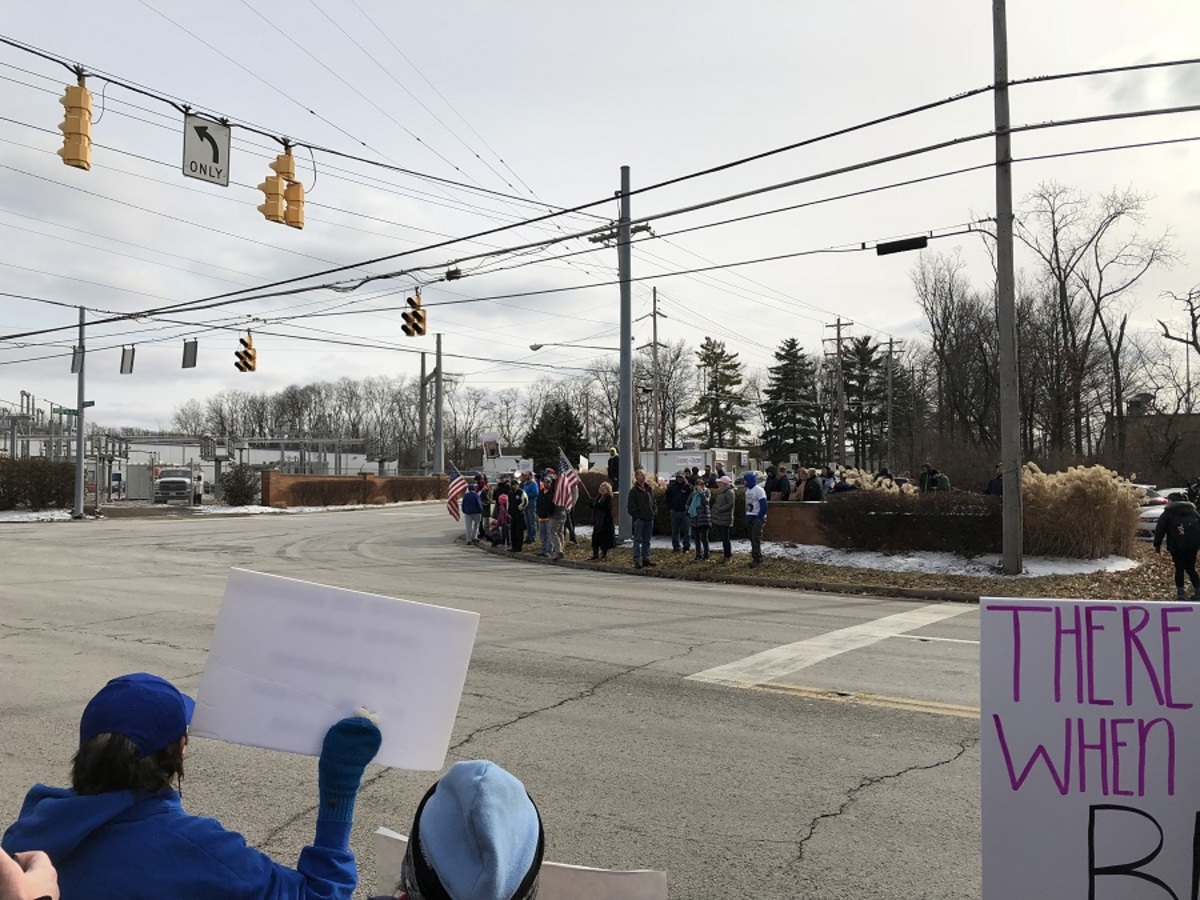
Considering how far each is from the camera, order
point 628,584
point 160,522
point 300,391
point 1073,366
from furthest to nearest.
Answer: point 300,391, point 1073,366, point 160,522, point 628,584

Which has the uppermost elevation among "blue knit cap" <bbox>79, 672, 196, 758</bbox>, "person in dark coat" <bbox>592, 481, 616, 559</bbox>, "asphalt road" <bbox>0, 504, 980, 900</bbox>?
"blue knit cap" <bbox>79, 672, 196, 758</bbox>

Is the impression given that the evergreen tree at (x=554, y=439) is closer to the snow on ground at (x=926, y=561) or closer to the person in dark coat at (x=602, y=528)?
the person in dark coat at (x=602, y=528)

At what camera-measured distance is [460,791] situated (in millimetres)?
1740

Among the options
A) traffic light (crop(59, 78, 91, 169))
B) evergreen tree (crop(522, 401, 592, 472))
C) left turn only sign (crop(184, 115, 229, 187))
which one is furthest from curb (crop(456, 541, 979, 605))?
evergreen tree (crop(522, 401, 592, 472))

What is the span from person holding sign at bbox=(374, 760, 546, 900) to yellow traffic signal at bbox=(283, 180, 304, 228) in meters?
14.3

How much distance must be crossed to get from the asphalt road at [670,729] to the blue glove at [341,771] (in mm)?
2418

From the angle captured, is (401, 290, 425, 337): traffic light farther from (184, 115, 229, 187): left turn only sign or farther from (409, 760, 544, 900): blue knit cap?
(409, 760, 544, 900): blue knit cap

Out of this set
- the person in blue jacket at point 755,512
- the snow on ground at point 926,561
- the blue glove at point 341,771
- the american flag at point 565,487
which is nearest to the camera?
the blue glove at point 341,771

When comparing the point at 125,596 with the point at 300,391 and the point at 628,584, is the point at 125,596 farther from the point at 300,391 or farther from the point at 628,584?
the point at 300,391

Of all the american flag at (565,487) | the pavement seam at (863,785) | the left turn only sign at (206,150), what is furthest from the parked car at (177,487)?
the pavement seam at (863,785)

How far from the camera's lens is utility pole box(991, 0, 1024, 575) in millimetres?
16391

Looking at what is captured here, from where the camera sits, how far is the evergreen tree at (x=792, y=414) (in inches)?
3398

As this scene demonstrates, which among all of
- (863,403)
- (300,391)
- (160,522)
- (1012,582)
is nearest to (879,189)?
(1012,582)

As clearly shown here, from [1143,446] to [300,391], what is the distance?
98523 mm
